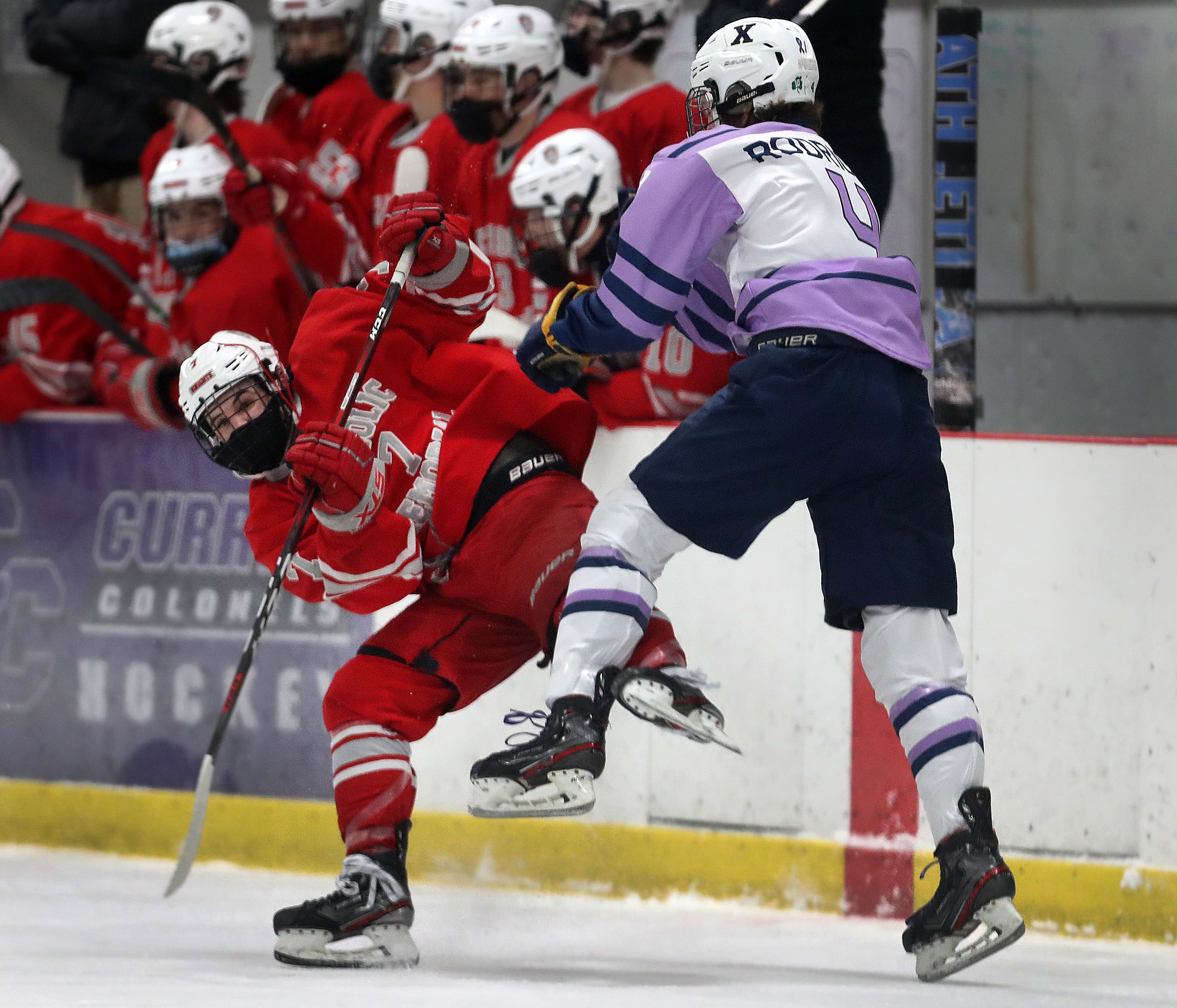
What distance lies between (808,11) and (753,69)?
0.63 m

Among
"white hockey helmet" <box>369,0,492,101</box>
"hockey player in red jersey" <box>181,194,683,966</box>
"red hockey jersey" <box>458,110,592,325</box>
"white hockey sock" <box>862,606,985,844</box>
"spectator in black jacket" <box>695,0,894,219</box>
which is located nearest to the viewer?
"white hockey sock" <box>862,606,985,844</box>

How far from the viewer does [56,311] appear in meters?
4.76

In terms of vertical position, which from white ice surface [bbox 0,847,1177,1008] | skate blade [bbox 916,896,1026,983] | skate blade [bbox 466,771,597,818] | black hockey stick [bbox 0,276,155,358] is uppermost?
black hockey stick [bbox 0,276,155,358]

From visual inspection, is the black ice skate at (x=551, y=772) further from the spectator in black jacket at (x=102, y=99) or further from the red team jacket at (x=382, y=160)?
the spectator in black jacket at (x=102, y=99)

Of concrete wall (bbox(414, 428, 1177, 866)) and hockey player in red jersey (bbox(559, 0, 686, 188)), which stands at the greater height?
hockey player in red jersey (bbox(559, 0, 686, 188))

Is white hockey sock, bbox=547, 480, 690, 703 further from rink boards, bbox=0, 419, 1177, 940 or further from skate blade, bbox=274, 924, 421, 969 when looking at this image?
rink boards, bbox=0, 419, 1177, 940

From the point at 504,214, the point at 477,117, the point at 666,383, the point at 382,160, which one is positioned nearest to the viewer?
the point at 666,383

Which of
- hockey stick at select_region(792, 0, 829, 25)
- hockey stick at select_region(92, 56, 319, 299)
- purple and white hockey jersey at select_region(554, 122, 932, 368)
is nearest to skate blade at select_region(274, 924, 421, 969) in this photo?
purple and white hockey jersey at select_region(554, 122, 932, 368)

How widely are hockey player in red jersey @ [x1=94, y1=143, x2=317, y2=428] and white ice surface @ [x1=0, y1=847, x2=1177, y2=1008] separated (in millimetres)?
1270

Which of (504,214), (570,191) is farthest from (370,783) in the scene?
(504,214)

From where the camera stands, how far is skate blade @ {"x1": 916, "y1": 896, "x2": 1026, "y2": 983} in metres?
2.76

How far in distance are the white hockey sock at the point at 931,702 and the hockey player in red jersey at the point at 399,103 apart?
83.8 inches

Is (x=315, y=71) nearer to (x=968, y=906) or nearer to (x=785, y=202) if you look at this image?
(x=785, y=202)

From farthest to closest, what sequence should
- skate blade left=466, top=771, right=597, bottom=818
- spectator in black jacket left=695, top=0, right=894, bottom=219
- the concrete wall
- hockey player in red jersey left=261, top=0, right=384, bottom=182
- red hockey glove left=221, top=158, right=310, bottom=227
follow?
1. hockey player in red jersey left=261, top=0, right=384, bottom=182
2. red hockey glove left=221, top=158, right=310, bottom=227
3. spectator in black jacket left=695, top=0, right=894, bottom=219
4. the concrete wall
5. skate blade left=466, top=771, right=597, bottom=818
